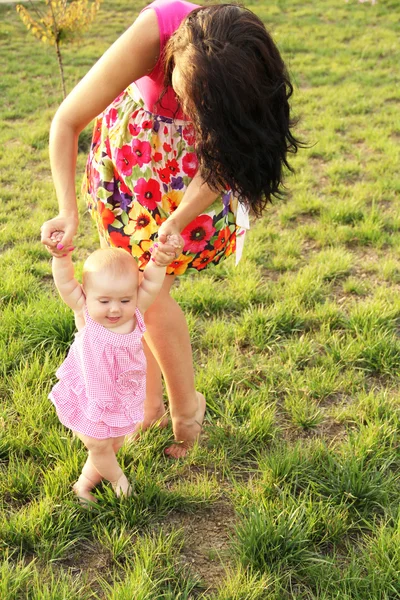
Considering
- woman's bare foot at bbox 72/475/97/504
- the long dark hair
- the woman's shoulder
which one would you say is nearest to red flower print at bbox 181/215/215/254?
the long dark hair

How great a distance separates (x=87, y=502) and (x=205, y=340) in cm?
111

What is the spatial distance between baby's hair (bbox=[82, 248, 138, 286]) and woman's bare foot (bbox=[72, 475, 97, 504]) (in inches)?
27.1

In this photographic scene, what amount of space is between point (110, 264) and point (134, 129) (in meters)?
0.51

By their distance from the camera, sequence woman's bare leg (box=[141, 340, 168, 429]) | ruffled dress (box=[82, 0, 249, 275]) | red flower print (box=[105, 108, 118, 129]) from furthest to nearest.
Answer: woman's bare leg (box=[141, 340, 168, 429]) → red flower print (box=[105, 108, 118, 129]) → ruffled dress (box=[82, 0, 249, 275])

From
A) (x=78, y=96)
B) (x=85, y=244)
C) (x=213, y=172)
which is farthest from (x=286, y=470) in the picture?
(x=85, y=244)

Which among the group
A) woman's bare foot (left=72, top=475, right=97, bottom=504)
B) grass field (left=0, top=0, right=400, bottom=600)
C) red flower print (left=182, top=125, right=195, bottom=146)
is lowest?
grass field (left=0, top=0, right=400, bottom=600)

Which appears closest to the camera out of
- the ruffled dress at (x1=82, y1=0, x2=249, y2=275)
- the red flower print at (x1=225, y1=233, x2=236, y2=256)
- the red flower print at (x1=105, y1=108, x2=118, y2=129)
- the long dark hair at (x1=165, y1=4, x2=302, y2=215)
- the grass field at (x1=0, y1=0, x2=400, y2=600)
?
the long dark hair at (x1=165, y1=4, x2=302, y2=215)

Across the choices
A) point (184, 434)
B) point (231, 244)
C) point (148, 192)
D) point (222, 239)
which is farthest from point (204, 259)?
point (184, 434)

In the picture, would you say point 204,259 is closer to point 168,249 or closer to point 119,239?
point 119,239

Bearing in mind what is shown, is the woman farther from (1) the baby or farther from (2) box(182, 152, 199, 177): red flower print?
(1) the baby

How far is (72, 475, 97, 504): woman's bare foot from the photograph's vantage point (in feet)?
6.82

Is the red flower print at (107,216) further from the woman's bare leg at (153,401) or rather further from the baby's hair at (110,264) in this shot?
the woman's bare leg at (153,401)

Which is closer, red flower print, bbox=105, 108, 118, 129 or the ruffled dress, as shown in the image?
the ruffled dress

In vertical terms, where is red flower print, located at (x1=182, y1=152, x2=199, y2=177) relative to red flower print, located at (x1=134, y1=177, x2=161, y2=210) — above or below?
above
